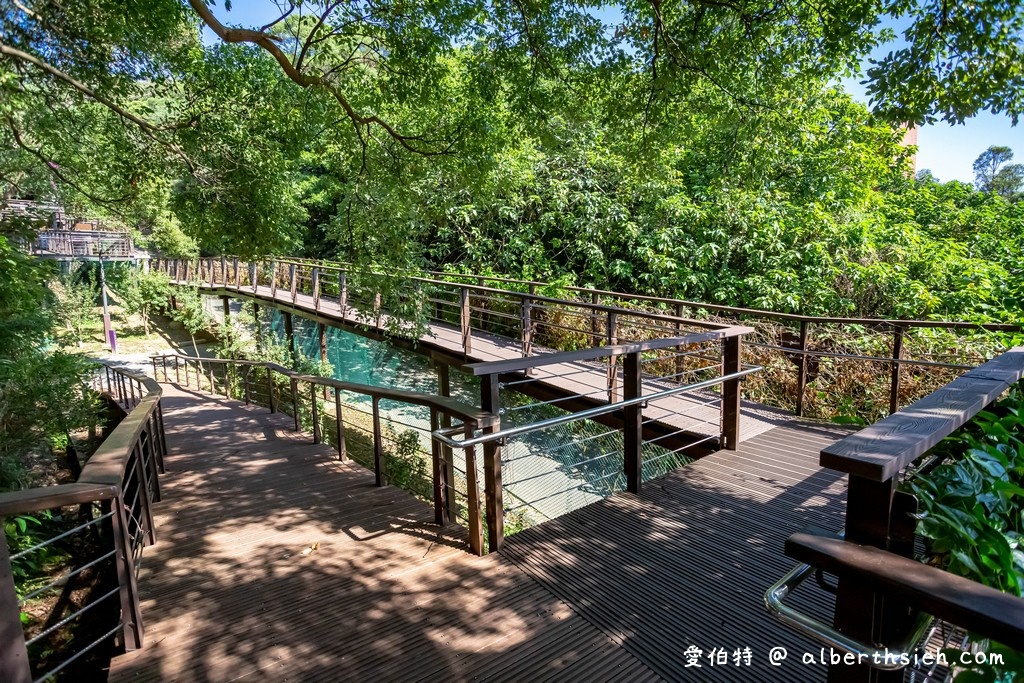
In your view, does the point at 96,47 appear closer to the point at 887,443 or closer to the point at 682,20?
the point at 682,20

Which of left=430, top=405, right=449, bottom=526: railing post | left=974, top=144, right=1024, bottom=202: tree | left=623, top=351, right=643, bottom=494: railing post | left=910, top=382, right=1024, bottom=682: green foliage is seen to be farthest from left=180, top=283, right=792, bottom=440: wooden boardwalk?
left=974, top=144, right=1024, bottom=202: tree

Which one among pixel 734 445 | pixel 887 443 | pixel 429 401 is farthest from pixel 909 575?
pixel 734 445

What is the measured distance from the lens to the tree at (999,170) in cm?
3685

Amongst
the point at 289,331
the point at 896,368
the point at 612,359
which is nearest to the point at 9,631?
the point at 612,359

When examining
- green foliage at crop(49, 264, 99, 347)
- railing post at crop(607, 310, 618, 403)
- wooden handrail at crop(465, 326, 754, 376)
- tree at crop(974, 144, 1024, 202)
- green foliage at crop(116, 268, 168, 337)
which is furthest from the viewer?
tree at crop(974, 144, 1024, 202)

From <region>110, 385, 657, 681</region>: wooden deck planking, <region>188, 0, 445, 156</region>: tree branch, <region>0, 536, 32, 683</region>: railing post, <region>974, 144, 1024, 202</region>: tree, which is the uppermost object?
<region>974, 144, 1024, 202</region>: tree

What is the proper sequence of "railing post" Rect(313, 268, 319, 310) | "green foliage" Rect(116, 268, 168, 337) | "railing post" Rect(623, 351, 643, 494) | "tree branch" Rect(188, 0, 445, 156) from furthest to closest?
"green foliage" Rect(116, 268, 168, 337), "railing post" Rect(313, 268, 319, 310), "tree branch" Rect(188, 0, 445, 156), "railing post" Rect(623, 351, 643, 494)

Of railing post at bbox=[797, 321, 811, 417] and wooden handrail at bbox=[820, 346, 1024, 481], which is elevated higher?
wooden handrail at bbox=[820, 346, 1024, 481]

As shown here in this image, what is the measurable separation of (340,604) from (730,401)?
3489 millimetres

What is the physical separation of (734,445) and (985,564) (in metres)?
3.60

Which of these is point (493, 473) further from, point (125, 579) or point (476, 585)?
point (125, 579)

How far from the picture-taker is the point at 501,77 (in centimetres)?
714

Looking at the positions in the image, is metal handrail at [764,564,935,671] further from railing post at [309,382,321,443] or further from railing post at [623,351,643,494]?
railing post at [309,382,321,443]

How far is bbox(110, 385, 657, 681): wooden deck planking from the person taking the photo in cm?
231
